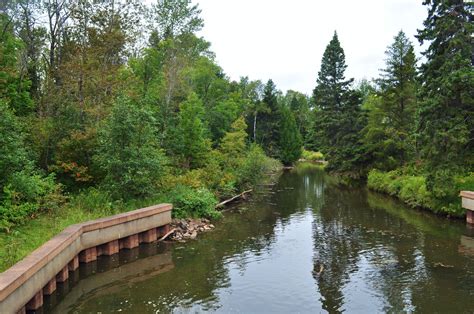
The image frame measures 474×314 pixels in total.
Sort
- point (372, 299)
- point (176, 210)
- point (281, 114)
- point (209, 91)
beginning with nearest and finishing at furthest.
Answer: point (372, 299)
point (176, 210)
point (209, 91)
point (281, 114)

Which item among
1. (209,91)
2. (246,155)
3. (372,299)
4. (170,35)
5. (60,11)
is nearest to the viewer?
(372,299)

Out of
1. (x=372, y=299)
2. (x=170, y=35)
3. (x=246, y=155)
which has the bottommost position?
(x=372, y=299)

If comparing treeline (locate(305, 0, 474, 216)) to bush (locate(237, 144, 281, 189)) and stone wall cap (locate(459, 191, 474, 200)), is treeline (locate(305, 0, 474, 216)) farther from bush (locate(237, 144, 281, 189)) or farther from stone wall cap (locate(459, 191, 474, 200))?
bush (locate(237, 144, 281, 189))

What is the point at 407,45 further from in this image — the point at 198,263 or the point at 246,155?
the point at 198,263

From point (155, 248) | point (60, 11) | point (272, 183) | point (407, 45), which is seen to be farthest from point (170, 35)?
point (155, 248)

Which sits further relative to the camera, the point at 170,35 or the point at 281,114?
the point at 281,114

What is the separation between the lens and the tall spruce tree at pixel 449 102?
25.1 metres

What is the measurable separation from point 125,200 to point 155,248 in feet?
12.0

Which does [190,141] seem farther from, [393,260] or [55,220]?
[393,260]

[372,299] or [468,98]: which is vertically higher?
[468,98]

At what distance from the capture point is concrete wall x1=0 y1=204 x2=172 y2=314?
11.3 metres

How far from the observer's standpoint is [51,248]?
1400cm

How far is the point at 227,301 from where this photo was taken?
14023mm

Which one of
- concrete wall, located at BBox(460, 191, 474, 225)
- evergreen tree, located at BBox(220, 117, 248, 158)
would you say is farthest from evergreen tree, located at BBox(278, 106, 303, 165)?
concrete wall, located at BBox(460, 191, 474, 225)
